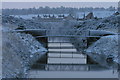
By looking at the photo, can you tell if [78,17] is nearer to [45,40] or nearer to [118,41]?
[45,40]

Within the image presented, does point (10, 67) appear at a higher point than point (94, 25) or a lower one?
lower

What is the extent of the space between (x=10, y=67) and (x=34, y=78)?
184cm

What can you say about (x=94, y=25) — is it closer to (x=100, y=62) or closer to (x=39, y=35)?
(x=39, y=35)

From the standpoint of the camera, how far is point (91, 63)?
96.6 ft

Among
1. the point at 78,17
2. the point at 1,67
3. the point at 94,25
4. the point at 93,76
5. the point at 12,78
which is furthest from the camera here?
the point at 78,17

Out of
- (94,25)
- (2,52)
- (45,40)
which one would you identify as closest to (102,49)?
(45,40)

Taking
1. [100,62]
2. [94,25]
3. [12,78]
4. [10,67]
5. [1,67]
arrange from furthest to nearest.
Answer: [94,25] → [100,62] → [10,67] → [1,67] → [12,78]

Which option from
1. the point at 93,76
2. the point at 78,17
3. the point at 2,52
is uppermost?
the point at 78,17

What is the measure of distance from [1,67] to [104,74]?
Result: 334 inches

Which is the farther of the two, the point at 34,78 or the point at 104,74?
the point at 104,74

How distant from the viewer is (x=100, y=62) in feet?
96.4

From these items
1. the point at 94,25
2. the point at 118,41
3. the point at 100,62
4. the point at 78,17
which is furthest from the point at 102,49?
the point at 78,17

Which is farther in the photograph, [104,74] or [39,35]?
[39,35]

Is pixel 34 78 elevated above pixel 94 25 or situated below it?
below
